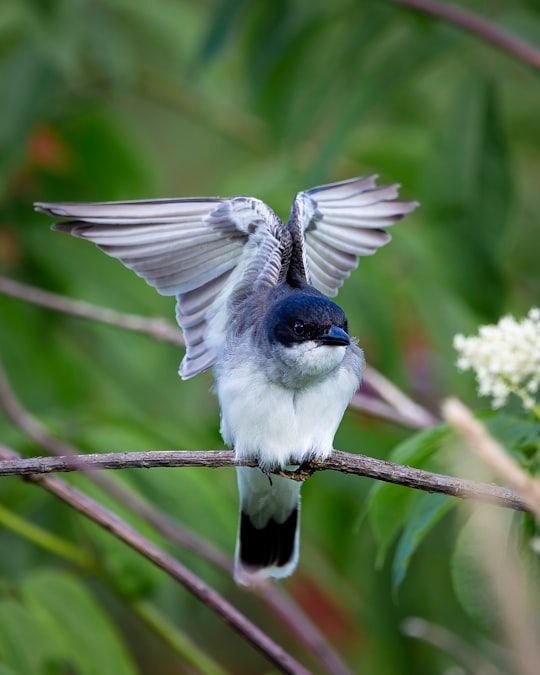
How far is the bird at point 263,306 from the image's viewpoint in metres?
3.04

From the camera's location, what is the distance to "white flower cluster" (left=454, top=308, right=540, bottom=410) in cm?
258

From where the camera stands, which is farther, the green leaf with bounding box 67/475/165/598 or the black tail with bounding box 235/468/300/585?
the black tail with bounding box 235/468/300/585

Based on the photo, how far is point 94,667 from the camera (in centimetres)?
305

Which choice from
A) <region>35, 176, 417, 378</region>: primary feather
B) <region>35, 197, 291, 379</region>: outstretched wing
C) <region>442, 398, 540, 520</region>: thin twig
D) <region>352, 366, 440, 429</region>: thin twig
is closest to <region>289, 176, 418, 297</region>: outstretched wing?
<region>35, 176, 417, 378</region>: primary feather

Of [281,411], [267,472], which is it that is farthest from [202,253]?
[267,472]

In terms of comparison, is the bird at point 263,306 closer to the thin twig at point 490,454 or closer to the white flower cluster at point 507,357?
the white flower cluster at point 507,357

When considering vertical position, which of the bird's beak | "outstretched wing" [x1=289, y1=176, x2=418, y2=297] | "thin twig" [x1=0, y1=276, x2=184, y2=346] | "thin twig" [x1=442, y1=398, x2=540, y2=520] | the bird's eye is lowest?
"thin twig" [x1=442, y1=398, x2=540, y2=520]

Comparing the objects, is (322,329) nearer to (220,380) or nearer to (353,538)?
(220,380)

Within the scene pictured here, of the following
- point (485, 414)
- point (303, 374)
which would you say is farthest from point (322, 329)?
point (485, 414)

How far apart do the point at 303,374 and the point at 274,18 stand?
→ 2.01 m

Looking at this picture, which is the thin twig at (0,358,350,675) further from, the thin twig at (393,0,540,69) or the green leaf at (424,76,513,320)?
the thin twig at (393,0,540,69)

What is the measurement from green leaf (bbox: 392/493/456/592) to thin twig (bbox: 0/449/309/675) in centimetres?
35

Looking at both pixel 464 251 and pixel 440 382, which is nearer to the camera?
pixel 464 251

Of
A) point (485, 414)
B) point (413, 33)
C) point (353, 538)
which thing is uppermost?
point (413, 33)
